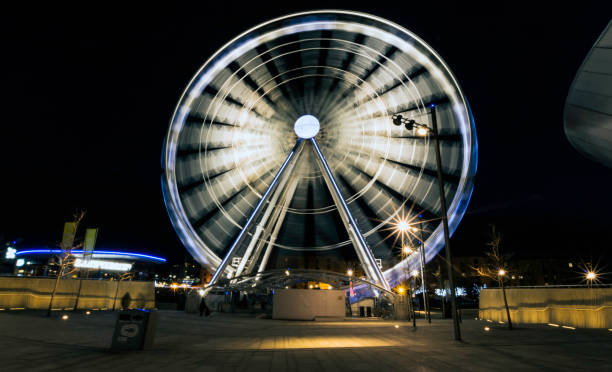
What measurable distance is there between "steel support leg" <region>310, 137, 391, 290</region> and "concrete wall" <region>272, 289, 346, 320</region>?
8.55 feet

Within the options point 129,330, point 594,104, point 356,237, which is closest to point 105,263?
point 356,237

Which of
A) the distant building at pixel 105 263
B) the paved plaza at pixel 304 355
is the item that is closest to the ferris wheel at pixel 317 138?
the paved plaza at pixel 304 355

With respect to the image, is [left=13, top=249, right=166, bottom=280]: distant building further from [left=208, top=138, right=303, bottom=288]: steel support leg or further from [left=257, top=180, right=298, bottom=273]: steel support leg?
[left=208, top=138, right=303, bottom=288]: steel support leg

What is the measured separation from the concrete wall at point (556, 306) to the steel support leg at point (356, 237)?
485 cm

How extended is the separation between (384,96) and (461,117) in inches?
146

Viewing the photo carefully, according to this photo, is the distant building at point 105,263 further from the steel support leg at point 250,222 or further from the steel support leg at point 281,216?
the steel support leg at point 250,222

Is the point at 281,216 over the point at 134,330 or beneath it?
over

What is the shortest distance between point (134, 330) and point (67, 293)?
16204mm

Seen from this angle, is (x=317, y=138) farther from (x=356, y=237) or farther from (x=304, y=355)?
(x=304, y=355)

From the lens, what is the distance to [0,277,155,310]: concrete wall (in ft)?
56.3

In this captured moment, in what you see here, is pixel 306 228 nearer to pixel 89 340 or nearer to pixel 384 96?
pixel 384 96

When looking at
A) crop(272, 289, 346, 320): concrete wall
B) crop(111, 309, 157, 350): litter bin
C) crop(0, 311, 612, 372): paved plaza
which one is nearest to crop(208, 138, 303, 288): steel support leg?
crop(272, 289, 346, 320): concrete wall

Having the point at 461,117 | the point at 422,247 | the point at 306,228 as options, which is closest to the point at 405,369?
the point at 422,247

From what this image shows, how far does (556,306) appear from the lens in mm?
12836
